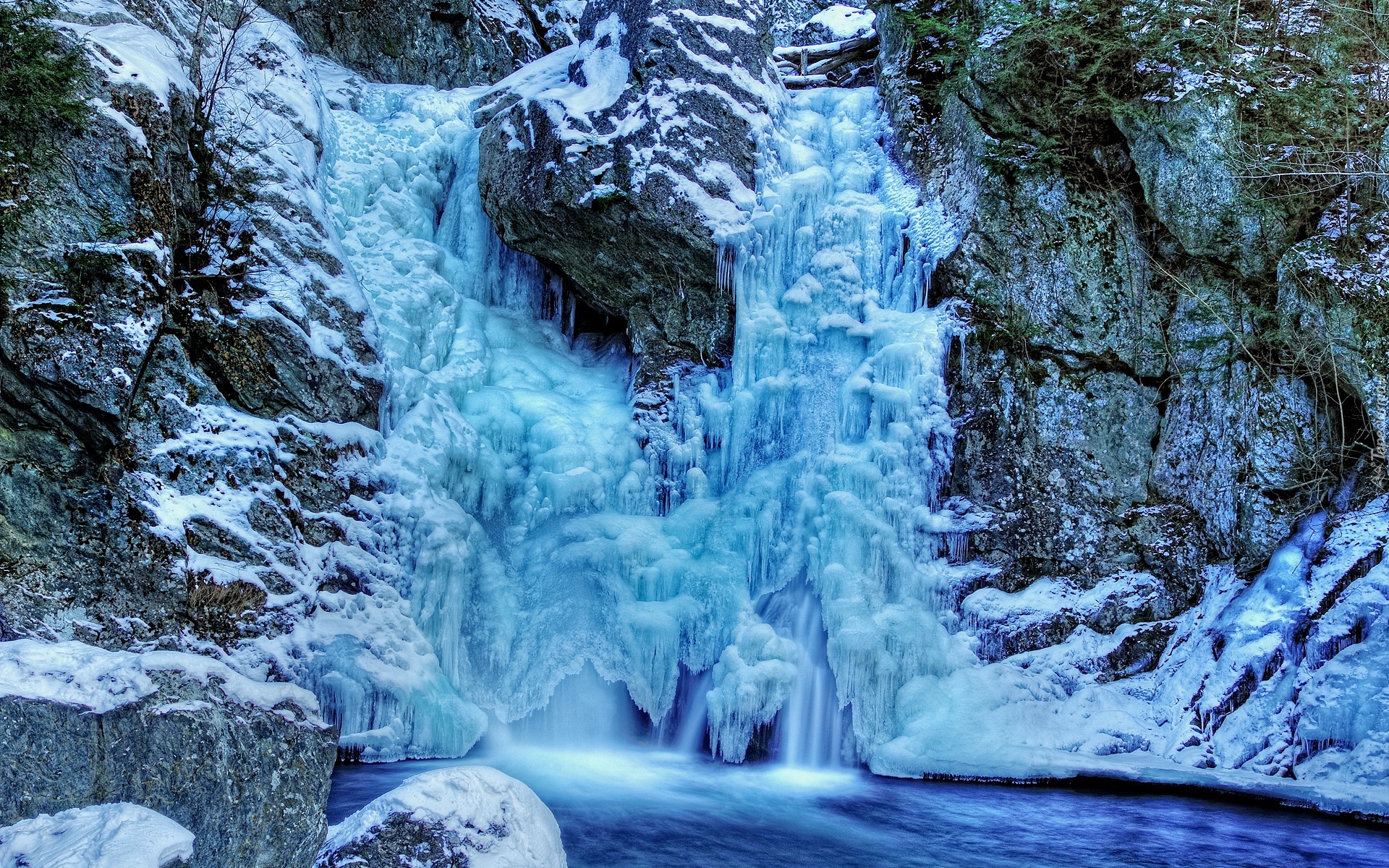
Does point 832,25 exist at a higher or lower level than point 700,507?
higher

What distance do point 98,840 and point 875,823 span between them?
4.24 meters

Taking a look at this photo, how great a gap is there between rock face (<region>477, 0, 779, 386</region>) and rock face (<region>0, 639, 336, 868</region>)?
5.40m

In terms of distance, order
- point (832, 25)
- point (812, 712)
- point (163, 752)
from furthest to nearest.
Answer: point (832, 25), point (812, 712), point (163, 752)

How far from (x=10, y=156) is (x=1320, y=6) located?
33.5 feet

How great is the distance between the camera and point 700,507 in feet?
26.2

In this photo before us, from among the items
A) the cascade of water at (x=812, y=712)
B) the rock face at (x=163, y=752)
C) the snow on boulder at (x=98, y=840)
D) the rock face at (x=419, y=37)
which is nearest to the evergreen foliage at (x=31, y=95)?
the rock face at (x=163, y=752)

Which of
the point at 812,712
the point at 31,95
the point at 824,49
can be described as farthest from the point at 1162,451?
the point at 31,95

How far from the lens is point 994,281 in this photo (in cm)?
799

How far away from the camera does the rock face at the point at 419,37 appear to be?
11.2 meters

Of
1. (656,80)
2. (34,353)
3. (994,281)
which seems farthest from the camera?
(656,80)

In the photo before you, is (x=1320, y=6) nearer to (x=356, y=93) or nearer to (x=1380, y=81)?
(x=1380, y=81)

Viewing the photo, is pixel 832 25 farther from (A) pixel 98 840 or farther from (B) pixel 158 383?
(A) pixel 98 840

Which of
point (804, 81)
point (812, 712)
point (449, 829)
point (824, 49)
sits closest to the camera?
point (449, 829)

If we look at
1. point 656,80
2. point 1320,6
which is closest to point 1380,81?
point 1320,6
